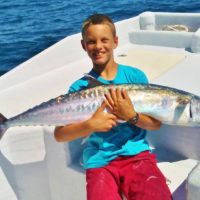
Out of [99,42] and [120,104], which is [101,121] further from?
[99,42]

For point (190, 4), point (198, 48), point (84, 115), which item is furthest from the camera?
point (190, 4)

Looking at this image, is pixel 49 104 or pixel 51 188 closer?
pixel 49 104

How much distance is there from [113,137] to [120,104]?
28cm

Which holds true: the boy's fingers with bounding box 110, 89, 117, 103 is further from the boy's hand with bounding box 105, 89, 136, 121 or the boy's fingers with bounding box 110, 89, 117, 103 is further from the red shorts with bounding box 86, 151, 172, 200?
the red shorts with bounding box 86, 151, 172, 200

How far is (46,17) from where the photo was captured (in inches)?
586

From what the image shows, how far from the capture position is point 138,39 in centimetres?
555

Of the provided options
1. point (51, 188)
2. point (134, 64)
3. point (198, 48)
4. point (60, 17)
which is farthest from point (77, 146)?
point (60, 17)

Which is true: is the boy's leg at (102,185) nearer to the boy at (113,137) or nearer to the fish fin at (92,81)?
the boy at (113,137)

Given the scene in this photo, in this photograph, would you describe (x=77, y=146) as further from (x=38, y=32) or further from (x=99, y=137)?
(x=38, y=32)

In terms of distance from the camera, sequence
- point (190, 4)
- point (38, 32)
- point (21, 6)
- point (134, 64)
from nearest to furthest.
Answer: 1. point (134, 64)
2. point (38, 32)
3. point (190, 4)
4. point (21, 6)

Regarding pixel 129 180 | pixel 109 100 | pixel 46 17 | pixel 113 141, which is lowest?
pixel 46 17

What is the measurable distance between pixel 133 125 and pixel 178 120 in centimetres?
29

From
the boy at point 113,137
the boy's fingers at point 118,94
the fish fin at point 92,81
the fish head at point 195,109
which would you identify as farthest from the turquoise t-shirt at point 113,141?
the fish head at point 195,109

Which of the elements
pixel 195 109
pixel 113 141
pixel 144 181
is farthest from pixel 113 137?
pixel 195 109
